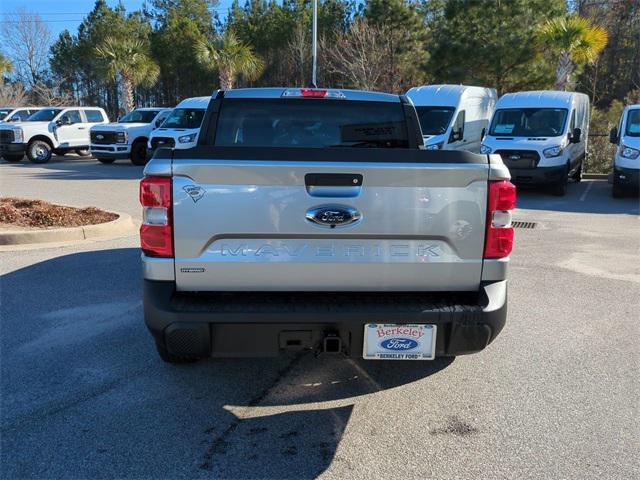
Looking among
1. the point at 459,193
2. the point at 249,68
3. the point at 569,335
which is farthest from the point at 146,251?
the point at 249,68

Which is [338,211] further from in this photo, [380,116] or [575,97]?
[575,97]

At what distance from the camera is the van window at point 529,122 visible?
1438 cm

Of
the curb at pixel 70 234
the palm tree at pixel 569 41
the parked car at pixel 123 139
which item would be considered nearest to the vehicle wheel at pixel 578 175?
the palm tree at pixel 569 41

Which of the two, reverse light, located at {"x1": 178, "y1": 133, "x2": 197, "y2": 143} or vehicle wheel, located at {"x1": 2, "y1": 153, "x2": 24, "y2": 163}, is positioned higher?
reverse light, located at {"x1": 178, "y1": 133, "x2": 197, "y2": 143}

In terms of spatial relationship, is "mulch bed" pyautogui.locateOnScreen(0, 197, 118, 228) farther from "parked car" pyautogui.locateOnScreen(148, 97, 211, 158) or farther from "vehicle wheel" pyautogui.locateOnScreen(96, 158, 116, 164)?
"vehicle wheel" pyautogui.locateOnScreen(96, 158, 116, 164)

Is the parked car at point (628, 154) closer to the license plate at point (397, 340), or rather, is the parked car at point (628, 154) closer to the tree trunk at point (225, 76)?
the license plate at point (397, 340)

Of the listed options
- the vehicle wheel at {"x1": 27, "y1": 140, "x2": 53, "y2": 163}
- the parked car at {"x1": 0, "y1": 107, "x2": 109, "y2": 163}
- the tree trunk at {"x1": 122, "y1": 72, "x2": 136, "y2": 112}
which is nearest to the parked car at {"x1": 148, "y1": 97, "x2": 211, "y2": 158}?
the parked car at {"x1": 0, "y1": 107, "x2": 109, "y2": 163}

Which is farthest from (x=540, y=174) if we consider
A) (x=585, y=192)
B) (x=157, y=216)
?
(x=157, y=216)

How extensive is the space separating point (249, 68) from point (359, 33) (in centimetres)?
613

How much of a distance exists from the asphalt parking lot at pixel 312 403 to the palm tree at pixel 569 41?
55.3 feet

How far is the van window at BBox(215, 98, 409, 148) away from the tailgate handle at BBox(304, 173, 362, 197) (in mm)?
1415

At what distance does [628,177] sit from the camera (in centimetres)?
1302

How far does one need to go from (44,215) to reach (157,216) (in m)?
6.43

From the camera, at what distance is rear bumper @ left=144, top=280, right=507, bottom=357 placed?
308 centimetres
